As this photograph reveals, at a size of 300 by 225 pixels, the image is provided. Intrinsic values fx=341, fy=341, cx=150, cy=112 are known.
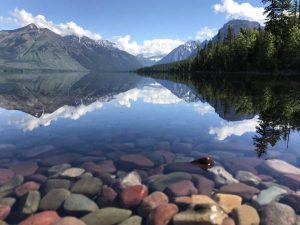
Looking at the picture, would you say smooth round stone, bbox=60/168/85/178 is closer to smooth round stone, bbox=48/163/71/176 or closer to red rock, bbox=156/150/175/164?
smooth round stone, bbox=48/163/71/176

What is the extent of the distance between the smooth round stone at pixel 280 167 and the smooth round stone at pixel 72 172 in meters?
8.35

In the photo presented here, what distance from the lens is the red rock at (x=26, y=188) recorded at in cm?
1226

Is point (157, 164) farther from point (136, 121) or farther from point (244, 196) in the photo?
point (136, 121)

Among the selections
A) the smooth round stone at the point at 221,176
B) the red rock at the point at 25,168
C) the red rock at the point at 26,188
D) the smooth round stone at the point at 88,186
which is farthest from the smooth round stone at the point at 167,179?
the red rock at the point at 25,168

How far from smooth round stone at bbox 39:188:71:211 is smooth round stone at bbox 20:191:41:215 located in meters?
0.19

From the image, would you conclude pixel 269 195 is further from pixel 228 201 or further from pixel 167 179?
pixel 167 179

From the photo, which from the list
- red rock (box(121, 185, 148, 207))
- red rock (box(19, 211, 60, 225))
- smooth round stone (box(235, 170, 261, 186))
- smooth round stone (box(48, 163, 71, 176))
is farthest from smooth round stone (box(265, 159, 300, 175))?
red rock (box(19, 211, 60, 225))

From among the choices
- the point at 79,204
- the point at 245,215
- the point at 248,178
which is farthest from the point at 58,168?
the point at 245,215

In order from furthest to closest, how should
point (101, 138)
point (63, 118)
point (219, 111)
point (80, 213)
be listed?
1. point (219, 111)
2. point (63, 118)
3. point (101, 138)
4. point (80, 213)

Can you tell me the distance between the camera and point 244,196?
1195cm

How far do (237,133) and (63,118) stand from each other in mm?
15646

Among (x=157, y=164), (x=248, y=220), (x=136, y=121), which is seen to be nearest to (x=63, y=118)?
(x=136, y=121)

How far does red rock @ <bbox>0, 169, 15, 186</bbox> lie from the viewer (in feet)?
44.6

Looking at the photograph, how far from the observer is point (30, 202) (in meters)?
11.3
